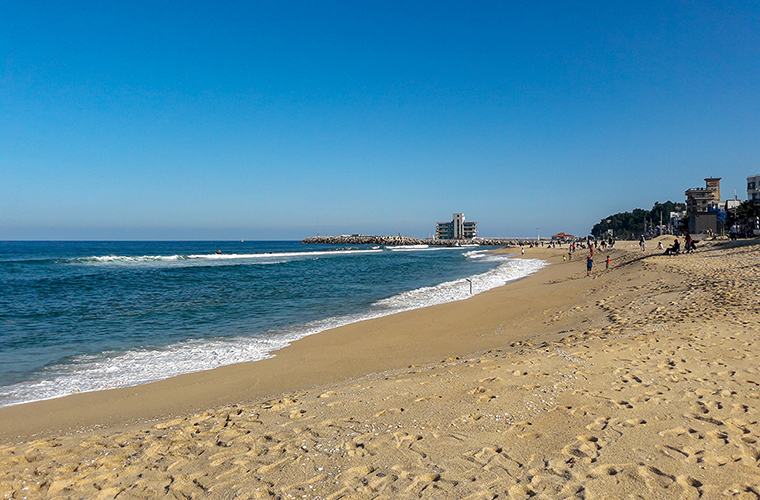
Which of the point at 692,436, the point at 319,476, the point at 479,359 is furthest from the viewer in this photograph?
the point at 479,359

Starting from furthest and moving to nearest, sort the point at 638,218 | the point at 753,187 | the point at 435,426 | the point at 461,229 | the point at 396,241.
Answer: the point at 461,229, the point at 396,241, the point at 638,218, the point at 753,187, the point at 435,426

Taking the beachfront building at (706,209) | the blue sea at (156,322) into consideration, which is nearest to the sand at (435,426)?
the blue sea at (156,322)

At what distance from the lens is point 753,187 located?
6706 cm

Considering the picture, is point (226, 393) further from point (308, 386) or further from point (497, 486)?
point (497, 486)

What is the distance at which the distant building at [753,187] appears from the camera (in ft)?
217

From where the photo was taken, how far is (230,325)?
12312 mm

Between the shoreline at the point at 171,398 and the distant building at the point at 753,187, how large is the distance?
84068 millimetres

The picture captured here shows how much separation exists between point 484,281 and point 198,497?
21.0 metres

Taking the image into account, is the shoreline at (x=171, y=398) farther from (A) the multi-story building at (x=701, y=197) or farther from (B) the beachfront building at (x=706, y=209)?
(A) the multi-story building at (x=701, y=197)

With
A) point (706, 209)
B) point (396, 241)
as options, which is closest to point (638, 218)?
point (706, 209)

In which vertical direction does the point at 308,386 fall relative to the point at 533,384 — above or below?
below

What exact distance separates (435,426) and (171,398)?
14.4ft

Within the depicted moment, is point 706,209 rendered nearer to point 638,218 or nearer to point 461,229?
point 638,218

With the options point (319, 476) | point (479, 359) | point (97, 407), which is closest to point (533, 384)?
point (479, 359)
